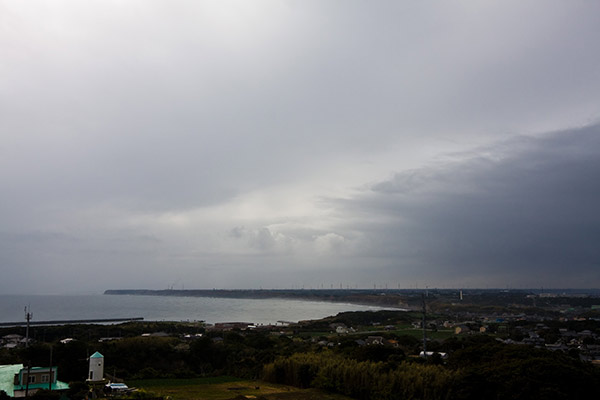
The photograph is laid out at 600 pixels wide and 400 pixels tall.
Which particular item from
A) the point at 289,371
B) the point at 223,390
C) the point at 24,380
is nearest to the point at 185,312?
the point at 289,371

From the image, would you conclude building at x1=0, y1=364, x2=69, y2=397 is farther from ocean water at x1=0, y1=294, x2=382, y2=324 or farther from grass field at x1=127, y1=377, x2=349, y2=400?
ocean water at x1=0, y1=294, x2=382, y2=324

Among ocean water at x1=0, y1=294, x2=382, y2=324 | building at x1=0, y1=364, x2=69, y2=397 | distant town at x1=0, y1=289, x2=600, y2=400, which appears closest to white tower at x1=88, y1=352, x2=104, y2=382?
distant town at x1=0, y1=289, x2=600, y2=400

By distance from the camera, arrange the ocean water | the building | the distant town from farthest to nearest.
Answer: the ocean water → the building → the distant town

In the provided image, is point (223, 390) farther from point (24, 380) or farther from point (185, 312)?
point (185, 312)

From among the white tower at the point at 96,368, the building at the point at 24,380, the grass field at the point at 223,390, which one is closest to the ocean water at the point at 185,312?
the grass field at the point at 223,390

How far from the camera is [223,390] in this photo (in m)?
21.6

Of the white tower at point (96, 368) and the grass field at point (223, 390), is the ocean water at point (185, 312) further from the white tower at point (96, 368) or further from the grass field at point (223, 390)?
the white tower at point (96, 368)

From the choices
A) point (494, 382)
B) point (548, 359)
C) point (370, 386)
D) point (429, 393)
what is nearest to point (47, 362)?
point (370, 386)

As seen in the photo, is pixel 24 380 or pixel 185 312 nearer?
pixel 24 380

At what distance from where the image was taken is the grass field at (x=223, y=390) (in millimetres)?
19656

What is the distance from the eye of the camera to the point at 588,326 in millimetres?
52625

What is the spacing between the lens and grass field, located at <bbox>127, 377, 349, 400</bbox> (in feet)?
64.5

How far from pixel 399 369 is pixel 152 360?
63.1 feet

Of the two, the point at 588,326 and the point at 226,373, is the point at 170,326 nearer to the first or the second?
the point at 226,373
